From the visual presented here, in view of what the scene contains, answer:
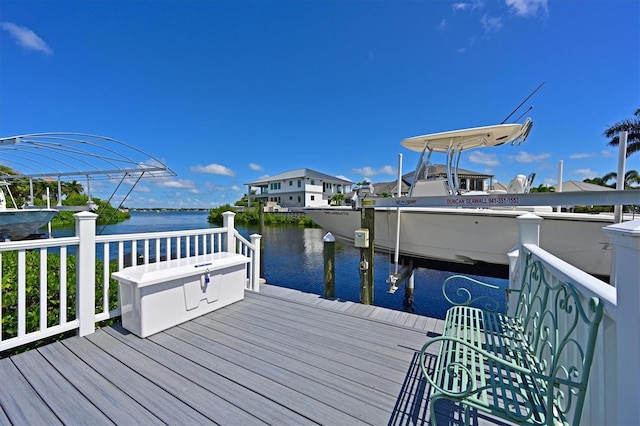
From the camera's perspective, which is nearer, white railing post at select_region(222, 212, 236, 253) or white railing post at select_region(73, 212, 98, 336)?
white railing post at select_region(73, 212, 98, 336)

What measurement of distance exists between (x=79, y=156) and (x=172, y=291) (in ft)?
17.2

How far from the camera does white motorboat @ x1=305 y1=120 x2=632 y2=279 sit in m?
5.00

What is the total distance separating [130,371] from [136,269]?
3.43 ft

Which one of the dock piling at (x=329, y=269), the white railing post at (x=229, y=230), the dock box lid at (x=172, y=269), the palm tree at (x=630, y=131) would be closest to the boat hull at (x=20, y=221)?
the white railing post at (x=229, y=230)

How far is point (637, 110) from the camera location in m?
14.8

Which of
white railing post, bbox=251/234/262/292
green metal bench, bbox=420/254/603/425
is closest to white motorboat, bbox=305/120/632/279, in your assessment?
white railing post, bbox=251/234/262/292

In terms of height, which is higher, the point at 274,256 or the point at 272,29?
the point at 272,29

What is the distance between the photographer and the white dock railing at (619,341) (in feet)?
2.07

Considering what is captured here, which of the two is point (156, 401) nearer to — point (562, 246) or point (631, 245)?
point (631, 245)

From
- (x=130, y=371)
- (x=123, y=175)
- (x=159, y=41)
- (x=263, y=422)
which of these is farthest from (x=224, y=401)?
(x=159, y=41)

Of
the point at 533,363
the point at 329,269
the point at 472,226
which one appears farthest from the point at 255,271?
the point at 472,226

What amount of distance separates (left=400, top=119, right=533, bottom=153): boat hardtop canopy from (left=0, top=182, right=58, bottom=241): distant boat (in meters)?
11.3

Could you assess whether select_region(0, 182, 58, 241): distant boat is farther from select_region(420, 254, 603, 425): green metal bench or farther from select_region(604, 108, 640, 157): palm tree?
select_region(604, 108, 640, 157): palm tree

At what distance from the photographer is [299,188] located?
2992 cm
